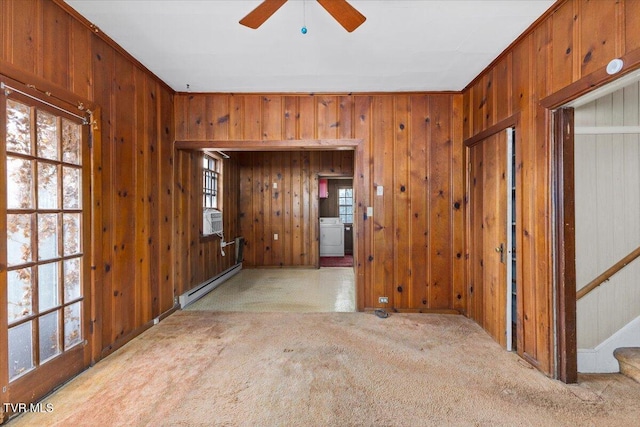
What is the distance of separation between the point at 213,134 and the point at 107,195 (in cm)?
146

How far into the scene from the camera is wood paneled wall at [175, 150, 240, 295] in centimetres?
365

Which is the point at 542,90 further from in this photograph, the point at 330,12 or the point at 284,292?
the point at 284,292

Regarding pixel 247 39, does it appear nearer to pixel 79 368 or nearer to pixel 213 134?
pixel 213 134

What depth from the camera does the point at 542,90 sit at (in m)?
2.18

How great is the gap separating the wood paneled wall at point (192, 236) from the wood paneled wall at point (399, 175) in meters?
1.02

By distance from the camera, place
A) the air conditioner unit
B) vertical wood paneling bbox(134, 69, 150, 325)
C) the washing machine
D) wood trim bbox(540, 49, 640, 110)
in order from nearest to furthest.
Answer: wood trim bbox(540, 49, 640, 110)
vertical wood paneling bbox(134, 69, 150, 325)
the air conditioner unit
the washing machine

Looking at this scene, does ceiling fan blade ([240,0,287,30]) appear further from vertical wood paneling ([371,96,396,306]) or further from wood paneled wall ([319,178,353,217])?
wood paneled wall ([319,178,353,217])

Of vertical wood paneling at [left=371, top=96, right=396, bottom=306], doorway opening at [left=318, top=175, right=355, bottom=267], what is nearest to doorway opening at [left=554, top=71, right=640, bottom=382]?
vertical wood paneling at [left=371, top=96, right=396, bottom=306]

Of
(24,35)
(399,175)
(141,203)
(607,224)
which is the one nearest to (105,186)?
(141,203)

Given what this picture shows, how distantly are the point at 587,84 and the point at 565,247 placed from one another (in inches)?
41.5

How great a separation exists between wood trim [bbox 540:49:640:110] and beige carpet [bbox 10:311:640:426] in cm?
195

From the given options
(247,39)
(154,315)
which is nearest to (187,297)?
(154,315)

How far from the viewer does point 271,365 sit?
7.52 ft

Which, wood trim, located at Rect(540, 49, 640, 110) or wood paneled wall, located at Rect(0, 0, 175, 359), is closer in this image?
wood trim, located at Rect(540, 49, 640, 110)
